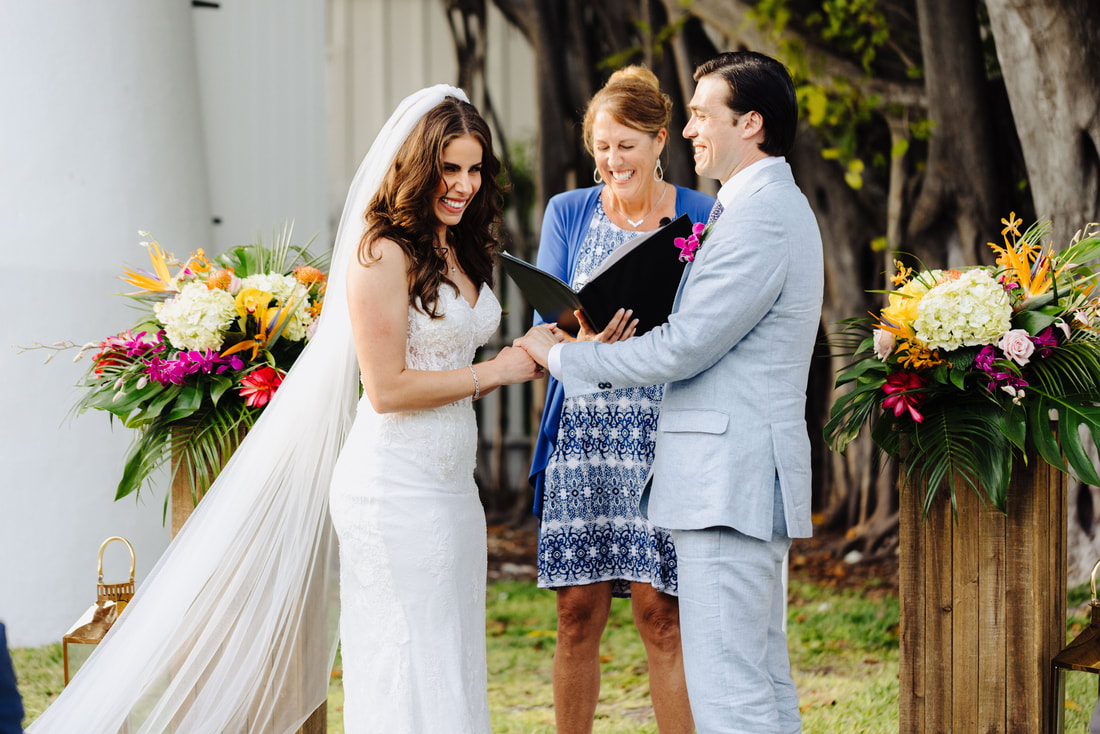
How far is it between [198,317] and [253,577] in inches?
28.3

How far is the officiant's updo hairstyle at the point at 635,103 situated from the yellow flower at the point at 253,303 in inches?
41.3

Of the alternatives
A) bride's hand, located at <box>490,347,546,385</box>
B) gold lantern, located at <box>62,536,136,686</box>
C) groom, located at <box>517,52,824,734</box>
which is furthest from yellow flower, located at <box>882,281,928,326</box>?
gold lantern, located at <box>62,536,136,686</box>

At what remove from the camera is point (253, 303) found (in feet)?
9.53

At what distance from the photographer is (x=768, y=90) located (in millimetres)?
2225

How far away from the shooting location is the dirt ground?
5691mm

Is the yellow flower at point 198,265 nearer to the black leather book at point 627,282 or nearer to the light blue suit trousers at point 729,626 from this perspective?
the black leather book at point 627,282

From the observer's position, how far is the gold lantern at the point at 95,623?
8.87 feet

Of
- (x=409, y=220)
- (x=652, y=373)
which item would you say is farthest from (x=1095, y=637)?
(x=409, y=220)

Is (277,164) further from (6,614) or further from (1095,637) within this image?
(1095,637)

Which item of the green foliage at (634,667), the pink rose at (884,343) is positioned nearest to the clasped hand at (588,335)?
the pink rose at (884,343)

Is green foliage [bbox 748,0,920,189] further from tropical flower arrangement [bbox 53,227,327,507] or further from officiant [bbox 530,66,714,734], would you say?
tropical flower arrangement [bbox 53,227,327,507]

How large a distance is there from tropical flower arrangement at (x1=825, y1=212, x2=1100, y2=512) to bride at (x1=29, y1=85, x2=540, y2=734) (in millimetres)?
936

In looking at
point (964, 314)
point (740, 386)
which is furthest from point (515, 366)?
point (964, 314)

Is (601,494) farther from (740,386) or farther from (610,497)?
(740,386)
